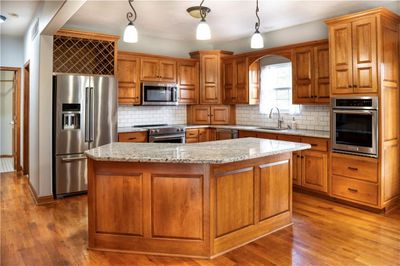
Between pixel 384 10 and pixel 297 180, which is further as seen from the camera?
pixel 297 180

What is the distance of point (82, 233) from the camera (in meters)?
3.27

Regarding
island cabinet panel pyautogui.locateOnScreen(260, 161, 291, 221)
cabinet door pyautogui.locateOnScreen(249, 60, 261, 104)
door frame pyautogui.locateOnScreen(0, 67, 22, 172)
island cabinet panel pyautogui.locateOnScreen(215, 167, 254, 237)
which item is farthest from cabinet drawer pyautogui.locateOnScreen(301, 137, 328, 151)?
door frame pyautogui.locateOnScreen(0, 67, 22, 172)

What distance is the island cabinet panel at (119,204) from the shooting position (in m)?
2.76

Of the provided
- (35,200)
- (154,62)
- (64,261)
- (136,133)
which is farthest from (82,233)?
(154,62)

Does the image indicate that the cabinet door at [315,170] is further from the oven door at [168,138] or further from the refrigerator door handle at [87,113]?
the refrigerator door handle at [87,113]

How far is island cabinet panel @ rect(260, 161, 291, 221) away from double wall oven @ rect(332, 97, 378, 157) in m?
1.27

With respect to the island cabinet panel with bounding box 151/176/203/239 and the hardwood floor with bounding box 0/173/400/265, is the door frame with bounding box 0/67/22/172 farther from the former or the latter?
the island cabinet panel with bounding box 151/176/203/239

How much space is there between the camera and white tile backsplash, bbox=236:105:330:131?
16.5 feet

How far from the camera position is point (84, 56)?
17.0ft

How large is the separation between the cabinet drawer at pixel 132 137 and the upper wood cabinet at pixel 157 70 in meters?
1.10

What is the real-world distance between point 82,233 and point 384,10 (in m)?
4.43

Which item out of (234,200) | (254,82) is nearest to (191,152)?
(234,200)

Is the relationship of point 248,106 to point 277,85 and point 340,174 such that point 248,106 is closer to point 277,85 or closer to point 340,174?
point 277,85

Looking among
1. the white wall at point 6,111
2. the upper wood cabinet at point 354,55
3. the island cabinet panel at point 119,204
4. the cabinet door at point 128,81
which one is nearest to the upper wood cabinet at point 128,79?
the cabinet door at point 128,81
